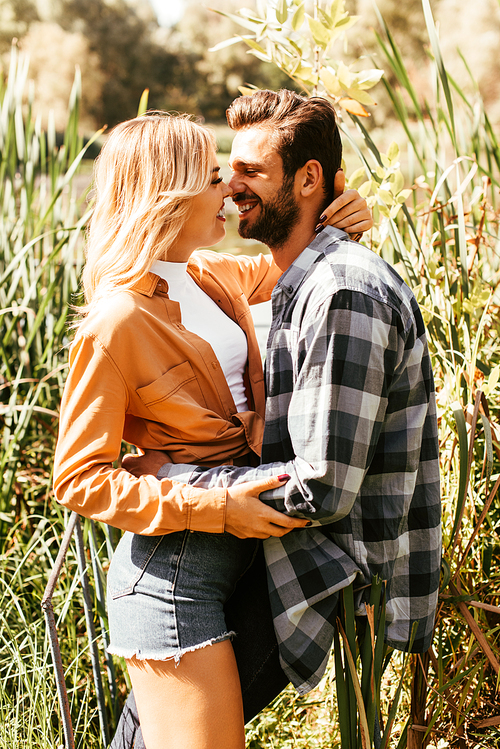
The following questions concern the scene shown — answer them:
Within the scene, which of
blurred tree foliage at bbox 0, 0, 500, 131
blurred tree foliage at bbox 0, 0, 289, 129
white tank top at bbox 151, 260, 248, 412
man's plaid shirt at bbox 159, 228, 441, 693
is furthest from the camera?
blurred tree foliage at bbox 0, 0, 289, 129

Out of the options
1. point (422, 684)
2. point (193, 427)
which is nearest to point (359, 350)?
point (193, 427)

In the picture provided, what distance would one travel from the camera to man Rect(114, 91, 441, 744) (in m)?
1.14

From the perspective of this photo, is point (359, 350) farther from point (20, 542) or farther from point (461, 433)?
point (20, 542)

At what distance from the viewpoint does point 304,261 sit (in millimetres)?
1313

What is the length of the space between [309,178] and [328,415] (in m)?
0.65

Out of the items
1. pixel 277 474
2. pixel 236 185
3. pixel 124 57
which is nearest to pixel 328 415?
pixel 277 474

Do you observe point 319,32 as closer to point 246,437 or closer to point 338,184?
point 338,184

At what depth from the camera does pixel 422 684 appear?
1447 millimetres

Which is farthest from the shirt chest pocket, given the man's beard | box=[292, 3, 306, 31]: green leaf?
box=[292, 3, 306, 31]: green leaf

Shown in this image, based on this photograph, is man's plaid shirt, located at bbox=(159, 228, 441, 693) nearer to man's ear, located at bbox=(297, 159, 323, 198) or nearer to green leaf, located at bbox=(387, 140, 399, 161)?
man's ear, located at bbox=(297, 159, 323, 198)

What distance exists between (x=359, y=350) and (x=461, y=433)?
37 centimetres

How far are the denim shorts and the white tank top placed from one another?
1.22 feet

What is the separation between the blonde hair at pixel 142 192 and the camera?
1398 mm

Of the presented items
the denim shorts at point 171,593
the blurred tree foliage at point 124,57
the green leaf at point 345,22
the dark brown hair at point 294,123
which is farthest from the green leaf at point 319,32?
the blurred tree foliage at point 124,57
